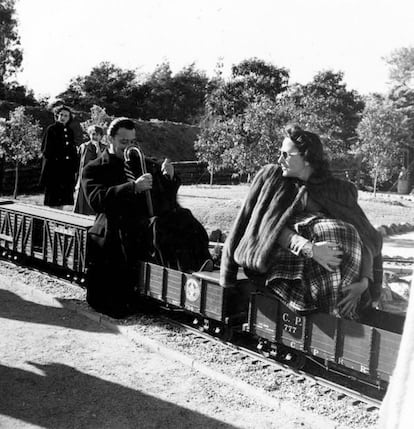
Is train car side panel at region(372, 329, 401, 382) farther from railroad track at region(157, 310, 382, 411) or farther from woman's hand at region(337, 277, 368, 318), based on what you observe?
railroad track at region(157, 310, 382, 411)

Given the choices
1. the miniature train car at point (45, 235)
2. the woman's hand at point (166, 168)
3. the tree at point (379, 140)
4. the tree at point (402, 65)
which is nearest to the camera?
the woman's hand at point (166, 168)

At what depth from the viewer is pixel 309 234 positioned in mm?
4531

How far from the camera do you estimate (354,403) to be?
4.70 meters

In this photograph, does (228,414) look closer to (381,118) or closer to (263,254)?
(263,254)

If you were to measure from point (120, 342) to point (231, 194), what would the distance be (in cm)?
1499

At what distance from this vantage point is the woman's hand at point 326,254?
425cm

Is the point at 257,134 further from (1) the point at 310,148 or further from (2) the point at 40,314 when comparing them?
(1) the point at 310,148

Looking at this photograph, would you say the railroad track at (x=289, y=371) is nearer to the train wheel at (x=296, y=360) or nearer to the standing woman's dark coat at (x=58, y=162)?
the train wheel at (x=296, y=360)

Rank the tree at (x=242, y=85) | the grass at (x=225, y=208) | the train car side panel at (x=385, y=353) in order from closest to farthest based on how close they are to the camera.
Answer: the train car side panel at (x=385, y=353)
the grass at (x=225, y=208)
the tree at (x=242, y=85)

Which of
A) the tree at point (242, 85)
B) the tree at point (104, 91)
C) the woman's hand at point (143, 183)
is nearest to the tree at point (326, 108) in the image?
the tree at point (242, 85)

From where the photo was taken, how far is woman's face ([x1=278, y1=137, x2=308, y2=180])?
4598mm

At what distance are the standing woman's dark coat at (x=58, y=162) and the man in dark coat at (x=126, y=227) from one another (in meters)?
3.85

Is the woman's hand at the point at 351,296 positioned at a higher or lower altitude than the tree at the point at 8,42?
lower

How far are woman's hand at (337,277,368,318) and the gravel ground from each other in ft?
2.66
